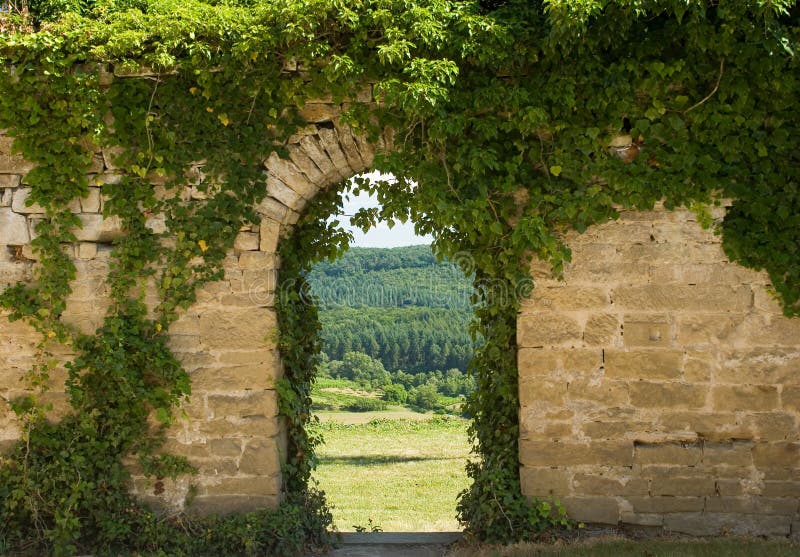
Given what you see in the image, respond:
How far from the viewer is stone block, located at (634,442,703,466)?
16.6 feet

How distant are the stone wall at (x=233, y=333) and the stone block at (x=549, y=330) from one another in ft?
5.18

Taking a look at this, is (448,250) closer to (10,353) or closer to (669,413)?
(669,413)

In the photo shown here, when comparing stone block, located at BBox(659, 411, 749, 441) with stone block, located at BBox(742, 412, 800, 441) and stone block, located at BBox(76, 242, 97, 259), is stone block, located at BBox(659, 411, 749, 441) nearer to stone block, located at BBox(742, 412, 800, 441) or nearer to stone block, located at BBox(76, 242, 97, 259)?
stone block, located at BBox(742, 412, 800, 441)

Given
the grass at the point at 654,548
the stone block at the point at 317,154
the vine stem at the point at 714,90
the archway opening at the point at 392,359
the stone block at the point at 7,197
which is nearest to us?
the grass at the point at 654,548

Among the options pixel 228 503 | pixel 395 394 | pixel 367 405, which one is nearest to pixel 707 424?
pixel 228 503

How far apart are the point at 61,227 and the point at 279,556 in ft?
8.88

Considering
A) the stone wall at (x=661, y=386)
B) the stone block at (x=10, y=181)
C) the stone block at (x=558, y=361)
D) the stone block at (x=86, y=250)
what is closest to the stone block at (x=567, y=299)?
the stone wall at (x=661, y=386)

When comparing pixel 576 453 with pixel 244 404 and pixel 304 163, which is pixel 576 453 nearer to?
pixel 244 404

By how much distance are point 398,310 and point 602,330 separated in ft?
23.7

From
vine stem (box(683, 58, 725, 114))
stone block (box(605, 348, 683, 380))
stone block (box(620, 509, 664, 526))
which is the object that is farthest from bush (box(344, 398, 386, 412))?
vine stem (box(683, 58, 725, 114))

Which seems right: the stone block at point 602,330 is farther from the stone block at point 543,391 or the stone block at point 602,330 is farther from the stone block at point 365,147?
the stone block at point 365,147

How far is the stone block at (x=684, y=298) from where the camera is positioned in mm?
5012

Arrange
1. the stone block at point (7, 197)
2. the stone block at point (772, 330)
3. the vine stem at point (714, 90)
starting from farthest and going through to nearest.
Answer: the stone block at point (7, 197), the stone block at point (772, 330), the vine stem at point (714, 90)

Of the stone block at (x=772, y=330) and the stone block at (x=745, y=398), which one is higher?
Result: the stone block at (x=772, y=330)
